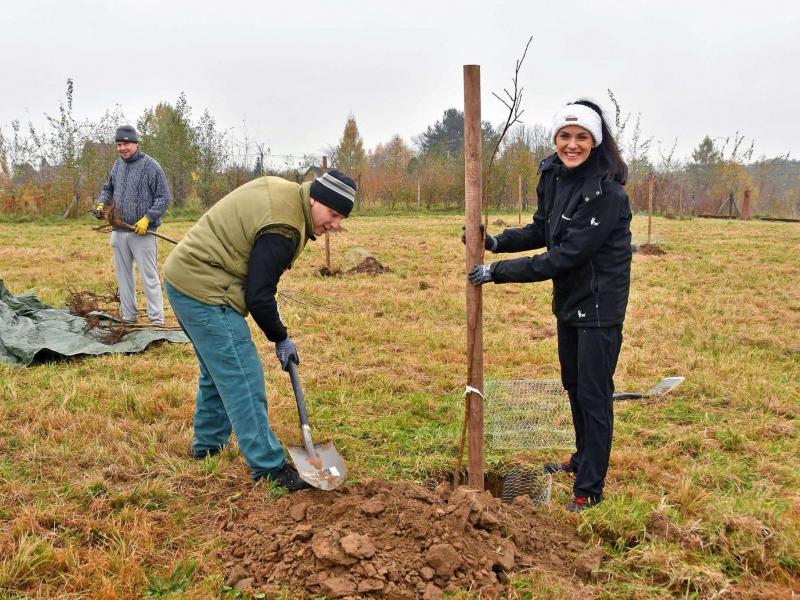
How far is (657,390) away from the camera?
199 inches

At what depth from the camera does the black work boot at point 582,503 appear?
3.11 meters

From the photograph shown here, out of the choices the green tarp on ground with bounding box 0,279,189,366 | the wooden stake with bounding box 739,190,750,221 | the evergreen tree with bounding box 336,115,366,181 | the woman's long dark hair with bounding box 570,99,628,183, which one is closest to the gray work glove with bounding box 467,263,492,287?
the woman's long dark hair with bounding box 570,99,628,183

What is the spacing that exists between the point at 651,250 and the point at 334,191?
469 inches

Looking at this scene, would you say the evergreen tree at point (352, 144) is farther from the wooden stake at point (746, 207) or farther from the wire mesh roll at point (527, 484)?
the wire mesh roll at point (527, 484)

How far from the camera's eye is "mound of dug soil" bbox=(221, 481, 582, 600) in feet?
8.00

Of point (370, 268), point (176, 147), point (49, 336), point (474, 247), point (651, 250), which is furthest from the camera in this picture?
point (176, 147)

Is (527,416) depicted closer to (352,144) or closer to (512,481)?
(512,481)

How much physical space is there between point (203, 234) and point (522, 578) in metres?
2.13

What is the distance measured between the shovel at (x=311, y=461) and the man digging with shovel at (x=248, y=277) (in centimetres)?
9

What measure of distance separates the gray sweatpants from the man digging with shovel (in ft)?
11.3

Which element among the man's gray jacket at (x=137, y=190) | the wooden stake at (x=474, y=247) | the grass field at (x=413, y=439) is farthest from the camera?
the man's gray jacket at (x=137, y=190)

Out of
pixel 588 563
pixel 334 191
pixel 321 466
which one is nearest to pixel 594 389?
pixel 588 563

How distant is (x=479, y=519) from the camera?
8.95ft

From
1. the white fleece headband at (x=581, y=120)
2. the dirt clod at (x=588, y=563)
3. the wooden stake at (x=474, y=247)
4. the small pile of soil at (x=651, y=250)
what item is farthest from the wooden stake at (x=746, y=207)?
the dirt clod at (x=588, y=563)
